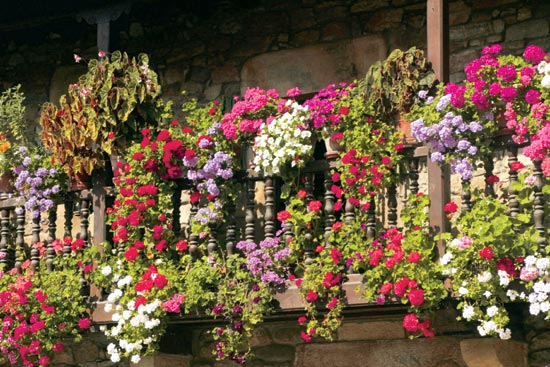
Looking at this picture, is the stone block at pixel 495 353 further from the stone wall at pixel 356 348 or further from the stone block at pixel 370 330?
the stone block at pixel 370 330

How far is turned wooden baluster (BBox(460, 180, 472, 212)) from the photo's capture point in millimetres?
8664

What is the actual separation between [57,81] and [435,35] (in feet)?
14.7

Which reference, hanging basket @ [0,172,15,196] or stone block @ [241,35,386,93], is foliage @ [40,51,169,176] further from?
stone block @ [241,35,386,93]

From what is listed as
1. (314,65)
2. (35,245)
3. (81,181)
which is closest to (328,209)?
(81,181)

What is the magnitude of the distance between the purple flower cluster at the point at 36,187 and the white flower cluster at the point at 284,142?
1817 millimetres

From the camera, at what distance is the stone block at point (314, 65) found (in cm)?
1095

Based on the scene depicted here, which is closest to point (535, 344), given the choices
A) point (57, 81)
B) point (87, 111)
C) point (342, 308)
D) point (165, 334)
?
point (342, 308)

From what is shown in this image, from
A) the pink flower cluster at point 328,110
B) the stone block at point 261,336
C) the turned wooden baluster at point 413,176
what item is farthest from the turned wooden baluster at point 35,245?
the turned wooden baluster at point 413,176

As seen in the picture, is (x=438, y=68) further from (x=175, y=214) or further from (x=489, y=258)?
(x=175, y=214)

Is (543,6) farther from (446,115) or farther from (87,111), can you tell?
(87,111)

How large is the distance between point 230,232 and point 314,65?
6.95 ft

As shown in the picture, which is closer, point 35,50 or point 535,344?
point 535,344

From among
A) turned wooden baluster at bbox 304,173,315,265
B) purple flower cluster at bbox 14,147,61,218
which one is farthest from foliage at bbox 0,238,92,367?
turned wooden baluster at bbox 304,173,315,265

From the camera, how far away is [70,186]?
34.3ft
